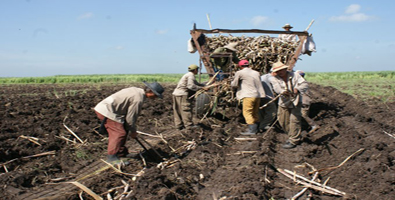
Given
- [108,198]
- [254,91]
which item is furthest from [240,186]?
[254,91]

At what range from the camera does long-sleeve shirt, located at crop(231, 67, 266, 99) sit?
767cm

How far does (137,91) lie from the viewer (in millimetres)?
5520

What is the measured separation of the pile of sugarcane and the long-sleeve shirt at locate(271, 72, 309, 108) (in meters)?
2.10

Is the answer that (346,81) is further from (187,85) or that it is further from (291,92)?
(291,92)

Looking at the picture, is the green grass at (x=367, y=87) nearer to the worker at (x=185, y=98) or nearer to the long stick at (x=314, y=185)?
the worker at (x=185, y=98)

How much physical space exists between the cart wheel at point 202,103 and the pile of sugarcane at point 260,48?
1.27 meters

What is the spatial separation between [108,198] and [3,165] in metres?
2.35

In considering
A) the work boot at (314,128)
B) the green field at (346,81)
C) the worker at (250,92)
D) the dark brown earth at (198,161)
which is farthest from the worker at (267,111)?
the green field at (346,81)

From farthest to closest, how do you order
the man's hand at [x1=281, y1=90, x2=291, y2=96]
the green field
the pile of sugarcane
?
the green field < the pile of sugarcane < the man's hand at [x1=281, y1=90, x2=291, y2=96]

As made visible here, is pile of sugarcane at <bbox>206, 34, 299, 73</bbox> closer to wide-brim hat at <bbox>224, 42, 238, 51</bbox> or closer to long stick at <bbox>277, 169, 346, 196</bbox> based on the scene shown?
wide-brim hat at <bbox>224, 42, 238, 51</bbox>

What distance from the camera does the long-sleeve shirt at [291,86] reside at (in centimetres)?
648

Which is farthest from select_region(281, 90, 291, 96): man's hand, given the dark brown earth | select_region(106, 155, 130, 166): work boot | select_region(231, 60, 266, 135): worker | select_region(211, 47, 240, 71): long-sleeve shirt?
select_region(106, 155, 130, 166): work boot

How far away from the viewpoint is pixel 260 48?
29.2 feet

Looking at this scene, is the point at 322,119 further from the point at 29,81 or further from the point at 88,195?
the point at 29,81
